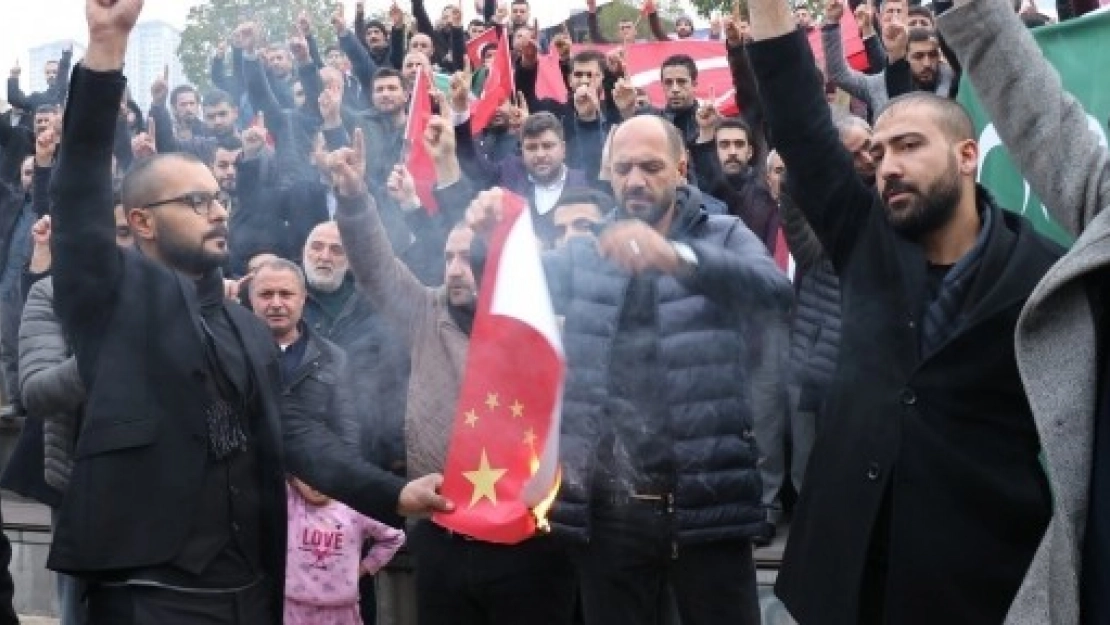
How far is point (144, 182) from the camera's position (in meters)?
3.46

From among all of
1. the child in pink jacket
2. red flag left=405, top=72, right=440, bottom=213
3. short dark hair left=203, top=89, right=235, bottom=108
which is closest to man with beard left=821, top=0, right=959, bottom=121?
red flag left=405, top=72, right=440, bottom=213

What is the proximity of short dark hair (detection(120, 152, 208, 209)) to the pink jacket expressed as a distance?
68.1 inches

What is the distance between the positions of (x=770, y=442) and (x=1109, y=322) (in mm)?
3374

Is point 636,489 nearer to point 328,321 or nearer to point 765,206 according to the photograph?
point 328,321

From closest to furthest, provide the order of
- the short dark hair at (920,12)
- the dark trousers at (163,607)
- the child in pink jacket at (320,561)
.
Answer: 1. the dark trousers at (163,607)
2. the child in pink jacket at (320,561)
3. the short dark hair at (920,12)

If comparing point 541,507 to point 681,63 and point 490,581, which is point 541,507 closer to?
point 490,581

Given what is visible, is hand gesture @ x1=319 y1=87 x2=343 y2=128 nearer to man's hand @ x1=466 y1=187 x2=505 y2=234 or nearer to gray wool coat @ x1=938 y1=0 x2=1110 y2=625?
man's hand @ x1=466 y1=187 x2=505 y2=234

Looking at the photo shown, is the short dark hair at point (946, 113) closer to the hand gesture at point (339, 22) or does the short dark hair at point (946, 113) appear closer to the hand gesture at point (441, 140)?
the hand gesture at point (441, 140)

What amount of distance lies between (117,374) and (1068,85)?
281 cm

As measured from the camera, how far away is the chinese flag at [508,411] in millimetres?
3498

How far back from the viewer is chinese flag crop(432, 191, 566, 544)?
350 centimetres

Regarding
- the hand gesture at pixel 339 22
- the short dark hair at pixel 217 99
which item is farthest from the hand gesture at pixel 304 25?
the short dark hair at pixel 217 99

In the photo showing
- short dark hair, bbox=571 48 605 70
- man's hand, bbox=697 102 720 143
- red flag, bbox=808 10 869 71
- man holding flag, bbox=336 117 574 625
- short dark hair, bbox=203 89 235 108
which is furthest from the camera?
short dark hair, bbox=203 89 235 108

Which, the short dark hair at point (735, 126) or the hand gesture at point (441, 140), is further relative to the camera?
the short dark hair at point (735, 126)
